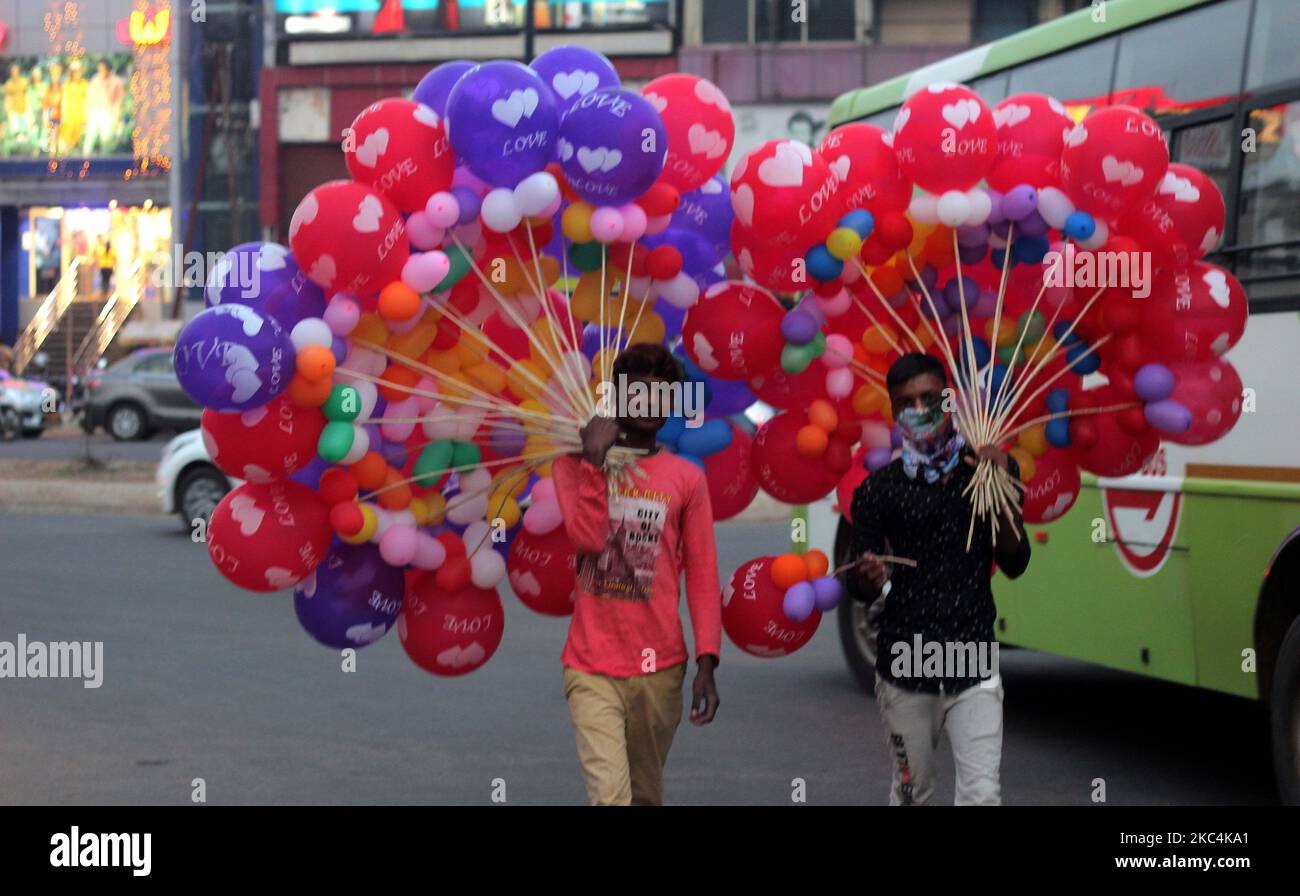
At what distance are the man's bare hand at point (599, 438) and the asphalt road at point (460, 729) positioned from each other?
2.89m

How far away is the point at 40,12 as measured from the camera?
181 feet

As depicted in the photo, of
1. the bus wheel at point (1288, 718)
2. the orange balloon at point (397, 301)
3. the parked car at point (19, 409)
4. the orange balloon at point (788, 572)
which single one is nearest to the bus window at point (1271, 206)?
the bus wheel at point (1288, 718)

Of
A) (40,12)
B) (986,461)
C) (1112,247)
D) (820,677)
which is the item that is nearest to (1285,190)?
(1112,247)

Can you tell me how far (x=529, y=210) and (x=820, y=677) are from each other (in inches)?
252

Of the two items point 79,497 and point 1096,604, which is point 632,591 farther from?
point 79,497

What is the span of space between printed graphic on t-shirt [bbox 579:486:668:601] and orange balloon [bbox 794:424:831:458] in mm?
773

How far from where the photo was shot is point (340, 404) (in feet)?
17.9

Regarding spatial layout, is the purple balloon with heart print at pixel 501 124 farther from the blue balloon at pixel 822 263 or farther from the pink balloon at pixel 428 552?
the pink balloon at pixel 428 552

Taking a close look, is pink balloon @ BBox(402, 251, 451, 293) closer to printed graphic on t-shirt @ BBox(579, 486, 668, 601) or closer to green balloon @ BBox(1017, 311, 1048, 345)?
printed graphic on t-shirt @ BBox(579, 486, 668, 601)

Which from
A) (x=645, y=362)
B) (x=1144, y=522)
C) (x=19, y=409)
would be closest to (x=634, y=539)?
(x=645, y=362)

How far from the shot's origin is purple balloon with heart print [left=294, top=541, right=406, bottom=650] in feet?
18.7

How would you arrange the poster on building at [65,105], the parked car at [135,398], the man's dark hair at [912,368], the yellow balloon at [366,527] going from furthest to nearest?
the poster on building at [65,105] → the parked car at [135,398] → the yellow balloon at [366,527] → the man's dark hair at [912,368]

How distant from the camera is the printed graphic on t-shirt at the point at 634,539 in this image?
534cm

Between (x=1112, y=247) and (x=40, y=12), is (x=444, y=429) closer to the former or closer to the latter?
(x=1112, y=247)
